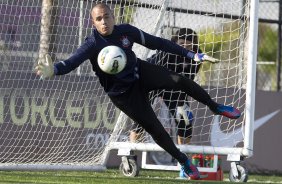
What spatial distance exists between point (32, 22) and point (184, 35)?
1.89m

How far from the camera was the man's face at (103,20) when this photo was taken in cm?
830

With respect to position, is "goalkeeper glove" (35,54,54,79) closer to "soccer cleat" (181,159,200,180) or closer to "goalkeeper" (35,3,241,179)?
"goalkeeper" (35,3,241,179)

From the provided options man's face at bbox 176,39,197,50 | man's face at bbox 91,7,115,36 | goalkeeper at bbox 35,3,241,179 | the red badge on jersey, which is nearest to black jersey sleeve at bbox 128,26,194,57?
goalkeeper at bbox 35,3,241,179

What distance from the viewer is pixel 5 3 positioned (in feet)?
34.4

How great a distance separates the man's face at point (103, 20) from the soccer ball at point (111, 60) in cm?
28

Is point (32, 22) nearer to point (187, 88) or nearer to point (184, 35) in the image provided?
point (184, 35)

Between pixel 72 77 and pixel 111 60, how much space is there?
11.9 ft

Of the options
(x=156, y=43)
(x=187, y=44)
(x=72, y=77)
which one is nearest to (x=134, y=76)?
(x=156, y=43)

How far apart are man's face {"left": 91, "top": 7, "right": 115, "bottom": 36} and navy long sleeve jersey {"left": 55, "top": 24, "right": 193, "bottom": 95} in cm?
5

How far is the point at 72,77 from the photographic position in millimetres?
11586

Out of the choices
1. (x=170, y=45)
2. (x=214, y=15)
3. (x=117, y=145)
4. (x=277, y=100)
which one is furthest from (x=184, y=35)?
(x=277, y=100)

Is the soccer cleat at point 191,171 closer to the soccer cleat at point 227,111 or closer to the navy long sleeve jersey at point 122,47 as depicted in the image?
the soccer cleat at point 227,111

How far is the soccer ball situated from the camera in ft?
26.3

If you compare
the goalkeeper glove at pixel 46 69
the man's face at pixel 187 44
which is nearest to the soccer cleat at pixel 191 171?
the goalkeeper glove at pixel 46 69
